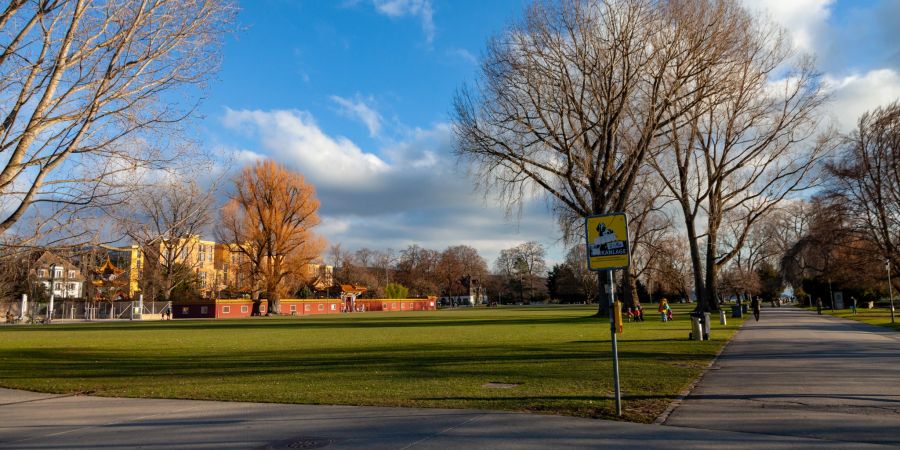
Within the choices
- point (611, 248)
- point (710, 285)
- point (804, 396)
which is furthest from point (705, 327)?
point (710, 285)

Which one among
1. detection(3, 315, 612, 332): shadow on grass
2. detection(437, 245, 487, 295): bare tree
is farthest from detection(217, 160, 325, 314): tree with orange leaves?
detection(437, 245, 487, 295): bare tree

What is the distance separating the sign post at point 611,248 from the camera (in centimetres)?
818

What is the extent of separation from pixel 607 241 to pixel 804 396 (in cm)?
419

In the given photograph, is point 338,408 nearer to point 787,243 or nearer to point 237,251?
point 237,251

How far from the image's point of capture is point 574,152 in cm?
3647

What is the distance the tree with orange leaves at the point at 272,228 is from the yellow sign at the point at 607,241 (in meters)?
64.2

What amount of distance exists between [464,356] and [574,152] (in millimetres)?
22328

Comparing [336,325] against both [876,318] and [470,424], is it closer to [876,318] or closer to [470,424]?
[470,424]

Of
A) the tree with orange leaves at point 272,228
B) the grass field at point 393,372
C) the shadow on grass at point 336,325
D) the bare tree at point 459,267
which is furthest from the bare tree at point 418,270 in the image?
the grass field at point 393,372

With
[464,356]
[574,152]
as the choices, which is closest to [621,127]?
[574,152]

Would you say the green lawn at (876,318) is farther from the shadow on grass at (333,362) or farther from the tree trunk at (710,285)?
the shadow on grass at (333,362)

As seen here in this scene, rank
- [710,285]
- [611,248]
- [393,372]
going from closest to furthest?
[611,248], [393,372], [710,285]

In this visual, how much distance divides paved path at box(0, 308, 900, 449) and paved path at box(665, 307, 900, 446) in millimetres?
17

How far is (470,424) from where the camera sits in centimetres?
770
